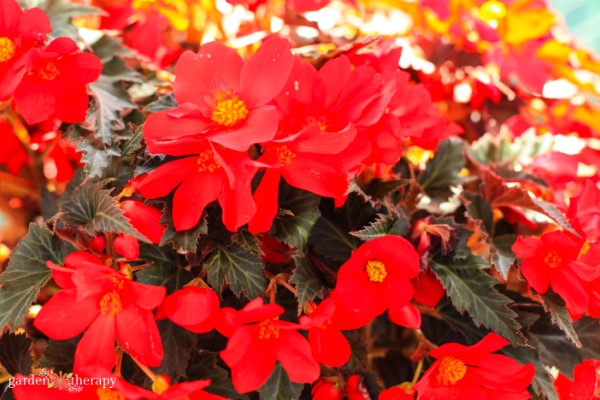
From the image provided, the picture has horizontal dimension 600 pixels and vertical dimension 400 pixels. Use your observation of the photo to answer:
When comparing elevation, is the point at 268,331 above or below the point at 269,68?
below

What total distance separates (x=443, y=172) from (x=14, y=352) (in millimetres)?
507

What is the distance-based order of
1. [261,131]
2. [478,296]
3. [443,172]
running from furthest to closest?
[443,172] < [478,296] < [261,131]

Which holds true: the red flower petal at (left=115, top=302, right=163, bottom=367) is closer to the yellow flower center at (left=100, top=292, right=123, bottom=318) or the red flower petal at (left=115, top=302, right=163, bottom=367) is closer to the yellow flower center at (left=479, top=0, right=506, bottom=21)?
the yellow flower center at (left=100, top=292, right=123, bottom=318)

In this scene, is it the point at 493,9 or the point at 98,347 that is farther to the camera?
the point at 493,9

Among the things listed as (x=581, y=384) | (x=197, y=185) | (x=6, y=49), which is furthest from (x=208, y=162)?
(x=581, y=384)

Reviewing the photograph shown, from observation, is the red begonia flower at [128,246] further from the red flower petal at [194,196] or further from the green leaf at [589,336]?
the green leaf at [589,336]

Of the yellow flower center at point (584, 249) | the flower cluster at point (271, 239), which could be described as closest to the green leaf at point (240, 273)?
the flower cluster at point (271, 239)

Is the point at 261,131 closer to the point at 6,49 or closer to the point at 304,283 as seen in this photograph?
the point at 304,283

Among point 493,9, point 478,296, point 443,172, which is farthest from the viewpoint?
point 493,9

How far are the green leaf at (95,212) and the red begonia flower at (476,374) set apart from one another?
0.29 metres

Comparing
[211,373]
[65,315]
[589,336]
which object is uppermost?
[65,315]

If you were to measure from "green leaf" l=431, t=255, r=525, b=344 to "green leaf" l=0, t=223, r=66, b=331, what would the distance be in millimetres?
368

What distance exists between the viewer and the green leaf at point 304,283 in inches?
19.4

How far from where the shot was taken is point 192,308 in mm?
454
